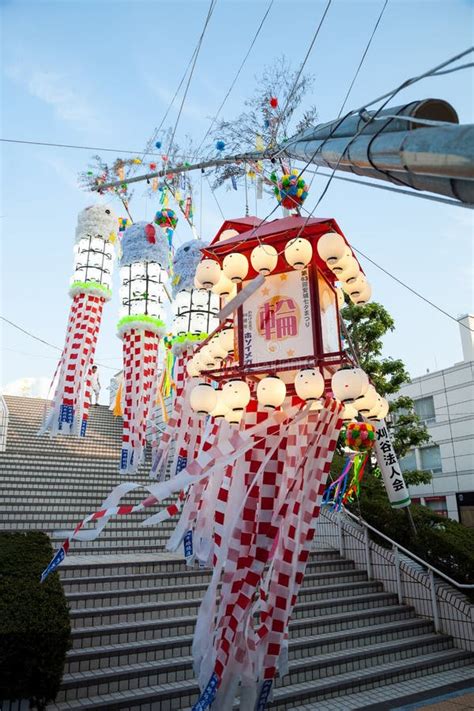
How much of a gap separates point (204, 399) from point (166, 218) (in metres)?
8.82

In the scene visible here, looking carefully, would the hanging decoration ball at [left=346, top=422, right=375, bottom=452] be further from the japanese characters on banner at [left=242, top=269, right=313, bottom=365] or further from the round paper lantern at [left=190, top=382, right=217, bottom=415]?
the round paper lantern at [left=190, top=382, right=217, bottom=415]

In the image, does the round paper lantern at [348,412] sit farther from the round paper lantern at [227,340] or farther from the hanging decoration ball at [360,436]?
the hanging decoration ball at [360,436]

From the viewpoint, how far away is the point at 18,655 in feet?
14.5

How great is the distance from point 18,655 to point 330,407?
3417 millimetres

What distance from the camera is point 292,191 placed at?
230 inches

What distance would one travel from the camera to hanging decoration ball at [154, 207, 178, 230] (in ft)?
42.8

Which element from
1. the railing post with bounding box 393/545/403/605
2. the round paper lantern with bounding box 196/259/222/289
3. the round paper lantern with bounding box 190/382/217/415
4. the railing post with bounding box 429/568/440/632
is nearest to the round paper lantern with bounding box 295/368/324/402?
the round paper lantern with bounding box 190/382/217/415

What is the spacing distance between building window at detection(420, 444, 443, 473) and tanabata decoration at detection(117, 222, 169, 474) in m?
15.1

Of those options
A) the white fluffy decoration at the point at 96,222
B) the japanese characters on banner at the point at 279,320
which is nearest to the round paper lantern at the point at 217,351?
the japanese characters on banner at the point at 279,320

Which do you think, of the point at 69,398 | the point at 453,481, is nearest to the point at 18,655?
the point at 69,398

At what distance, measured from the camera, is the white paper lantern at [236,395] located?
16.8ft

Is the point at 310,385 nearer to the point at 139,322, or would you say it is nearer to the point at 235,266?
the point at 235,266

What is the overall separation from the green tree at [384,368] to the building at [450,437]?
8092mm

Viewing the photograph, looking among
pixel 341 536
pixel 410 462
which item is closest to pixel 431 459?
pixel 410 462
